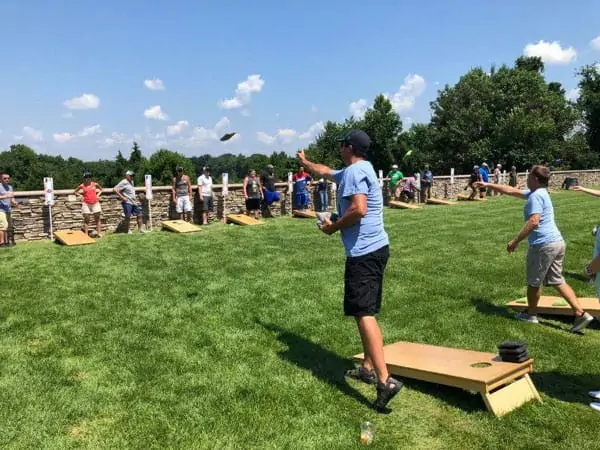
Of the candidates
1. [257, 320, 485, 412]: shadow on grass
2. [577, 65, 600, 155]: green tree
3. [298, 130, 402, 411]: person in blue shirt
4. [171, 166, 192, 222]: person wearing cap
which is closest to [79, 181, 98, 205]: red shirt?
[171, 166, 192, 222]: person wearing cap

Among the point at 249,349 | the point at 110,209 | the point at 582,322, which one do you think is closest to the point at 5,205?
the point at 110,209

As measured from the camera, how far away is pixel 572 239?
1204 centimetres

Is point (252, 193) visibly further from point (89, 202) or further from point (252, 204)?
point (89, 202)

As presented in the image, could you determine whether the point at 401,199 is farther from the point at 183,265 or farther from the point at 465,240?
the point at 183,265

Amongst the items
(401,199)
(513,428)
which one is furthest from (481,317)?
(401,199)

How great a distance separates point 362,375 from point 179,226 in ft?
34.3

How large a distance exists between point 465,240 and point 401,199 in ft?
36.4

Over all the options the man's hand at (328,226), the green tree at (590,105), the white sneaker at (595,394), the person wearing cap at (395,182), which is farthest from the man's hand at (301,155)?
the green tree at (590,105)

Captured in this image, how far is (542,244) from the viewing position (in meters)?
6.00

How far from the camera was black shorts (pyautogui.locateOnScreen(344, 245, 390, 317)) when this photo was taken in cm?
396

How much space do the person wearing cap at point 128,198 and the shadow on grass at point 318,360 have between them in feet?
30.8

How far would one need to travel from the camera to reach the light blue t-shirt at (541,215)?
5.95m

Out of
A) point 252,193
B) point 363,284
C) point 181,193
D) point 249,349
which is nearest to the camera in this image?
point 363,284

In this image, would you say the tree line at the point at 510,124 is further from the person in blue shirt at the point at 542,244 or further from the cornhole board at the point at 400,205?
the person in blue shirt at the point at 542,244
